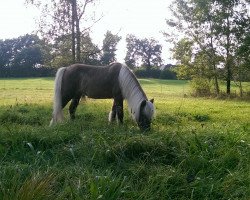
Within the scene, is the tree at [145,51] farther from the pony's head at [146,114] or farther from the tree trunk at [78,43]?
the pony's head at [146,114]

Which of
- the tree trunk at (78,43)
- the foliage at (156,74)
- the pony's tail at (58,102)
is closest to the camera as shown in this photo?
the pony's tail at (58,102)

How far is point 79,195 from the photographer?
3.99 meters

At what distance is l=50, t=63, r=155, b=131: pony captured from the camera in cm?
937

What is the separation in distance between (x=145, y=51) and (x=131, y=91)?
100689mm

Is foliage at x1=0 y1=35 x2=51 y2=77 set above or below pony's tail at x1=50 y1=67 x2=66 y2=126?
above

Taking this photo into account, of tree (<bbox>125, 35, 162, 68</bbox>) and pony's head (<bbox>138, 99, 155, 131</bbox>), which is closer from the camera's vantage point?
pony's head (<bbox>138, 99, 155, 131</bbox>)

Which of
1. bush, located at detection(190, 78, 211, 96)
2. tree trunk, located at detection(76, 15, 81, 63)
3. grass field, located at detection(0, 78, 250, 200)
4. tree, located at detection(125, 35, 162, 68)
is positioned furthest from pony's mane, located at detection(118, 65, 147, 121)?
tree, located at detection(125, 35, 162, 68)

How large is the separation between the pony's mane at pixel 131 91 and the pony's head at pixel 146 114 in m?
0.12

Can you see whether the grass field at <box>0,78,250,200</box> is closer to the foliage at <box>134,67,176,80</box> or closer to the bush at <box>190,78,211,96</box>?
the bush at <box>190,78,211,96</box>

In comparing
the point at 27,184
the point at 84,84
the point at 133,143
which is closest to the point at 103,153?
the point at 133,143

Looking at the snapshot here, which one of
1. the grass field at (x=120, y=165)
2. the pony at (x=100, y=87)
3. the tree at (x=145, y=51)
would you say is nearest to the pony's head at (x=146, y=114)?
the pony at (x=100, y=87)

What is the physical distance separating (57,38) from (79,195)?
18.2 meters

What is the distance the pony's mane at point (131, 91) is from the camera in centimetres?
875

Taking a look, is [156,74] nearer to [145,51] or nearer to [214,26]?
[145,51]
